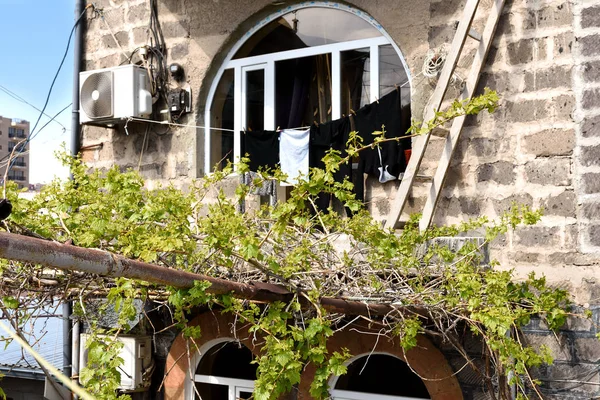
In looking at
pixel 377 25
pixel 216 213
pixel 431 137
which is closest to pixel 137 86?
pixel 377 25

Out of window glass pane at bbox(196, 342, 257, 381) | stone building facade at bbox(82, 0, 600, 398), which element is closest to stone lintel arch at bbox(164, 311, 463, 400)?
stone building facade at bbox(82, 0, 600, 398)

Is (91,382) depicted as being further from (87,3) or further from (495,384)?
(87,3)

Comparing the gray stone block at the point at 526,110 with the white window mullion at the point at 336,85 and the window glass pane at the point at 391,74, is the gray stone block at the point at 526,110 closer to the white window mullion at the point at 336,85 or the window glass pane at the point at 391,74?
the window glass pane at the point at 391,74

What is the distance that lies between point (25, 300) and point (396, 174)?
3395 mm

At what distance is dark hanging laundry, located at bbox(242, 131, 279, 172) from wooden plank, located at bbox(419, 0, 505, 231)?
1.72 m

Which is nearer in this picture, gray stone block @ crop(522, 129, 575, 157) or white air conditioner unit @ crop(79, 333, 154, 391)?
gray stone block @ crop(522, 129, 575, 157)

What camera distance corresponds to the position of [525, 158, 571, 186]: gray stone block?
657 centimetres

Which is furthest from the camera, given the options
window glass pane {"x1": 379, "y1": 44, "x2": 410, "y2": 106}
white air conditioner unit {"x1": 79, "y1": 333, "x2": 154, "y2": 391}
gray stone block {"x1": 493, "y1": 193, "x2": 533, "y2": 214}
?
white air conditioner unit {"x1": 79, "y1": 333, "x2": 154, "y2": 391}

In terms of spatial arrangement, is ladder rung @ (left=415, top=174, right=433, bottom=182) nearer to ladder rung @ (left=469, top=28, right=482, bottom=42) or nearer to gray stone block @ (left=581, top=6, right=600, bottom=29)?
ladder rung @ (left=469, top=28, right=482, bottom=42)

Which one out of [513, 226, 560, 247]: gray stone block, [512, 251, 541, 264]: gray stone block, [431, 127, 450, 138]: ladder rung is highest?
[431, 127, 450, 138]: ladder rung

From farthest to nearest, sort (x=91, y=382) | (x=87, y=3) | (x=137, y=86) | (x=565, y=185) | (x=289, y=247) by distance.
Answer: (x=87, y=3) → (x=137, y=86) → (x=565, y=185) → (x=289, y=247) → (x=91, y=382)

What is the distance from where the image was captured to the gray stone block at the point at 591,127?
21.1 feet

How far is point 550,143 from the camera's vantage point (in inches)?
262

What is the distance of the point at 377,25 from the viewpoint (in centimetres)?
773
